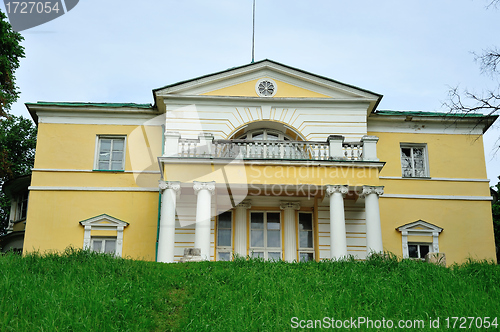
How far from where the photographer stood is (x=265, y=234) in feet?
66.1

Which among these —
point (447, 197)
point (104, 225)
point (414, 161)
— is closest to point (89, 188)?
point (104, 225)

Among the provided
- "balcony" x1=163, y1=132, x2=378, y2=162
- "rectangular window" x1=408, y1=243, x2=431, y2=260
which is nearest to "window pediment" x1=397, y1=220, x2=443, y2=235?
"rectangular window" x1=408, y1=243, x2=431, y2=260

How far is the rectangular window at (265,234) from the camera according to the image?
19906 millimetres

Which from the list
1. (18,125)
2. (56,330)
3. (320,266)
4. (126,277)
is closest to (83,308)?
(56,330)

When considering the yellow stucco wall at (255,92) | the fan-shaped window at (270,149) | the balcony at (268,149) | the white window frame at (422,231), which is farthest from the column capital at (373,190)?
the yellow stucco wall at (255,92)

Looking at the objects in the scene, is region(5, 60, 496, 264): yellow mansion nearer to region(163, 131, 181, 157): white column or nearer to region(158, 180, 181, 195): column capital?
region(163, 131, 181, 157): white column

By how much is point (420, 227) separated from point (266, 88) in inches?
321

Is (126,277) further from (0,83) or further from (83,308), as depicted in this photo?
(0,83)

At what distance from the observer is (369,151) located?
59.7 feet

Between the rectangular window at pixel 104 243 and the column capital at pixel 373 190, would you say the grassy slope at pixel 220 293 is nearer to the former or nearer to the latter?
the column capital at pixel 373 190

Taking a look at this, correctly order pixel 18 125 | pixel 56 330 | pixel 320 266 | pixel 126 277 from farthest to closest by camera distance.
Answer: pixel 18 125, pixel 320 266, pixel 126 277, pixel 56 330

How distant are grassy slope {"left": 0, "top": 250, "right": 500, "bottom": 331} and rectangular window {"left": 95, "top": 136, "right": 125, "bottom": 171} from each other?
25.9 ft

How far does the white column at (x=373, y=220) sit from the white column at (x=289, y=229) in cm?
308

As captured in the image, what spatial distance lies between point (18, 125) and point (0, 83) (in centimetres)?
1301
